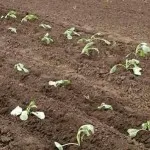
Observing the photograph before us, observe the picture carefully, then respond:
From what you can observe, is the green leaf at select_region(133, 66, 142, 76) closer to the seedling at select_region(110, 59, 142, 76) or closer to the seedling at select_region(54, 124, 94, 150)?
Result: the seedling at select_region(110, 59, 142, 76)

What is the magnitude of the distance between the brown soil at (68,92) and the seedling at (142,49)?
0.27ft

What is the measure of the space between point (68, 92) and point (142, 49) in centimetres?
108

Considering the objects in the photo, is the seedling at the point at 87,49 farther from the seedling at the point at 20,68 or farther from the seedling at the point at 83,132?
the seedling at the point at 83,132

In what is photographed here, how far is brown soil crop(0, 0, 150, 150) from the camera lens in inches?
130

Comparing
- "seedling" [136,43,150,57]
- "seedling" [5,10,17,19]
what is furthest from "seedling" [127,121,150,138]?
"seedling" [5,10,17,19]

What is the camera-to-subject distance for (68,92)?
3.89m

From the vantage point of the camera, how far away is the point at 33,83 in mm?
4039

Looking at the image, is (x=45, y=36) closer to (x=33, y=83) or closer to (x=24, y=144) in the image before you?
(x=33, y=83)

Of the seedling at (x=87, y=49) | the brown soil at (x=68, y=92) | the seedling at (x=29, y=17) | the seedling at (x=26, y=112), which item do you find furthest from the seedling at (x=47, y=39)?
the seedling at (x=26, y=112)

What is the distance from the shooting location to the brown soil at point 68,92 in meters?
3.30

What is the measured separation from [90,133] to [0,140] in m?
0.71

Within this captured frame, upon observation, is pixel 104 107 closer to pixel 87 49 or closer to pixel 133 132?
pixel 133 132

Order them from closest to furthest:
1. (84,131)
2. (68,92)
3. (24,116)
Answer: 1. (84,131)
2. (24,116)
3. (68,92)

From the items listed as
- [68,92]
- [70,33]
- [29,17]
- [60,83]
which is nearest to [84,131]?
[68,92]
